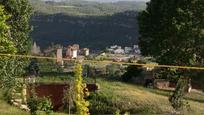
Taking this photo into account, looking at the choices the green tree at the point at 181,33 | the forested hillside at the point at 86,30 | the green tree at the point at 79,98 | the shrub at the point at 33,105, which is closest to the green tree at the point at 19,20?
the shrub at the point at 33,105

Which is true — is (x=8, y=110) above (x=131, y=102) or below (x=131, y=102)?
above

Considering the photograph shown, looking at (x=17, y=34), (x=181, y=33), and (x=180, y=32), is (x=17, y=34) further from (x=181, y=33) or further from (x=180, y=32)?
(x=181, y=33)

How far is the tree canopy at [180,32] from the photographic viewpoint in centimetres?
3838

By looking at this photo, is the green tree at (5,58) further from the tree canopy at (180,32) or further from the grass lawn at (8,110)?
the tree canopy at (180,32)

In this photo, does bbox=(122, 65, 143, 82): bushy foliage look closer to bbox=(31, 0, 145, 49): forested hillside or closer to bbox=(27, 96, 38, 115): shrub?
bbox=(27, 96, 38, 115): shrub

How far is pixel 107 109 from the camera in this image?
108ft

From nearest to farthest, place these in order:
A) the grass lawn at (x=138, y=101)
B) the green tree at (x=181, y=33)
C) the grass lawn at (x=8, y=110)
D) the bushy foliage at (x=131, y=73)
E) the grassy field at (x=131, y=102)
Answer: the grass lawn at (x=8, y=110) → the grassy field at (x=131, y=102) → the grass lawn at (x=138, y=101) → the green tree at (x=181, y=33) → the bushy foliage at (x=131, y=73)

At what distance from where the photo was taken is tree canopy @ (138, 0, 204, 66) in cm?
3838

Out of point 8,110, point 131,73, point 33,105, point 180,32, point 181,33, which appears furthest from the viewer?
point 131,73

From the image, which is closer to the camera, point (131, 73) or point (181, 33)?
point (181, 33)

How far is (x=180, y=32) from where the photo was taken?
3822cm

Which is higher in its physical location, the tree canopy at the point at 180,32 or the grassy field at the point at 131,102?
the tree canopy at the point at 180,32

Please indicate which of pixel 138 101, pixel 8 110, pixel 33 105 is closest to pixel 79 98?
pixel 33 105

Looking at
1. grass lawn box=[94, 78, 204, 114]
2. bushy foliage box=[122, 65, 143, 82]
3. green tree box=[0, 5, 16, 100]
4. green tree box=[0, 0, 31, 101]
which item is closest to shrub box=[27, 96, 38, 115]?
green tree box=[0, 5, 16, 100]
